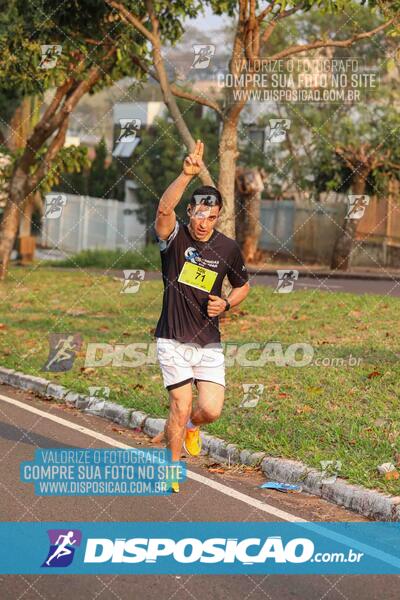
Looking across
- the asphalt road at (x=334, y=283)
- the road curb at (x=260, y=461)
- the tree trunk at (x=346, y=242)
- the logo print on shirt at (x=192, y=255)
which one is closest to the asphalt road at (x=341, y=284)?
the asphalt road at (x=334, y=283)

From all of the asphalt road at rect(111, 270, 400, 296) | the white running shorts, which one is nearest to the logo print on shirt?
the white running shorts

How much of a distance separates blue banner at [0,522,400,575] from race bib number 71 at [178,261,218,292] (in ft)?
5.71

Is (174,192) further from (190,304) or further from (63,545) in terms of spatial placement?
(63,545)

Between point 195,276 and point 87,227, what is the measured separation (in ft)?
116

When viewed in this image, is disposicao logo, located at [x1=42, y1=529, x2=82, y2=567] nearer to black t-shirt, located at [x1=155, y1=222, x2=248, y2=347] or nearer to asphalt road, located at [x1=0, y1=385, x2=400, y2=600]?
asphalt road, located at [x1=0, y1=385, x2=400, y2=600]

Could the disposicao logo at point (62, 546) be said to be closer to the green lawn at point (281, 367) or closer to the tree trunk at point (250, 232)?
the green lawn at point (281, 367)

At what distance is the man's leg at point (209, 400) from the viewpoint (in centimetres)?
822

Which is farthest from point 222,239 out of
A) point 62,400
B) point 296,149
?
point 296,149

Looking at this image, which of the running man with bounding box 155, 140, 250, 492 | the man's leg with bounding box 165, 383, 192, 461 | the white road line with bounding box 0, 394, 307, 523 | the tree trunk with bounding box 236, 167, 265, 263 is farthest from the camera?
the tree trunk with bounding box 236, 167, 265, 263

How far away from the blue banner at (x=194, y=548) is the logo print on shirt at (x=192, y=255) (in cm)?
189

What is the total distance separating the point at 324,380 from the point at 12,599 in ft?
22.6

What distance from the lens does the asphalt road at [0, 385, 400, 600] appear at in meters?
5.92

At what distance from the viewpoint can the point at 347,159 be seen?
3291 cm

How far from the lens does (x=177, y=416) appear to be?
26.6 feet
